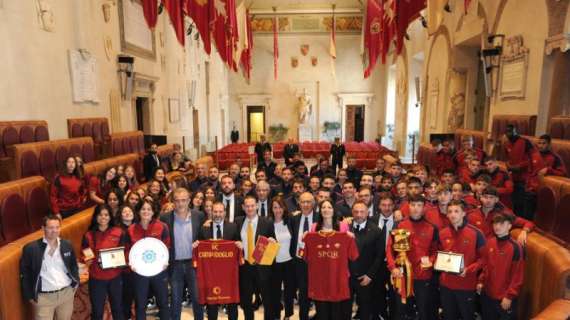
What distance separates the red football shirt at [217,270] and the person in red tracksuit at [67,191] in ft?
8.79

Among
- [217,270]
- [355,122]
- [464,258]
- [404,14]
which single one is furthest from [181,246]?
[355,122]

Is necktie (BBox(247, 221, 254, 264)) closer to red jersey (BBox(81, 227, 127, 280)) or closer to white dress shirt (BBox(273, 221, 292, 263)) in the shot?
white dress shirt (BBox(273, 221, 292, 263))

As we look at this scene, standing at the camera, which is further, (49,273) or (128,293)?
(128,293)

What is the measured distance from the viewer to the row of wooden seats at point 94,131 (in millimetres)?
8609

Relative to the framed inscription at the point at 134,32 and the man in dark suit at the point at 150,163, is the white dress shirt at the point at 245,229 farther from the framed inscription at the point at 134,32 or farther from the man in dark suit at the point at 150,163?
the framed inscription at the point at 134,32

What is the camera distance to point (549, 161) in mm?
5145

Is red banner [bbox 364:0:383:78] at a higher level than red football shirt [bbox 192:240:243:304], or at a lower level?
higher

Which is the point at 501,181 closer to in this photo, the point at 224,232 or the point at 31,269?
the point at 224,232

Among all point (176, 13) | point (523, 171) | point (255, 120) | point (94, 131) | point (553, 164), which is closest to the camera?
point (553, 164)

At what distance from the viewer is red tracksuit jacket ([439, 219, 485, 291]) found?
12.3 feet

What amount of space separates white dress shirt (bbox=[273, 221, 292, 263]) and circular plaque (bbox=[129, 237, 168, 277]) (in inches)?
52.3

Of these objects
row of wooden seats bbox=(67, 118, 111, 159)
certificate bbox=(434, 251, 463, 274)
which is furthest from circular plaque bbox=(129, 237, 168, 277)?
row of wooden seats bbox=(67, 118, 111, 159)

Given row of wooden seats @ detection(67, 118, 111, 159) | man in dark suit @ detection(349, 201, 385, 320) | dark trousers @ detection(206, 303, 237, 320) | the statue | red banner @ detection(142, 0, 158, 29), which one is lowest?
dark trousers @ detection(206, 303, 237, 320)

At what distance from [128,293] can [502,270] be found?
13.6ft
